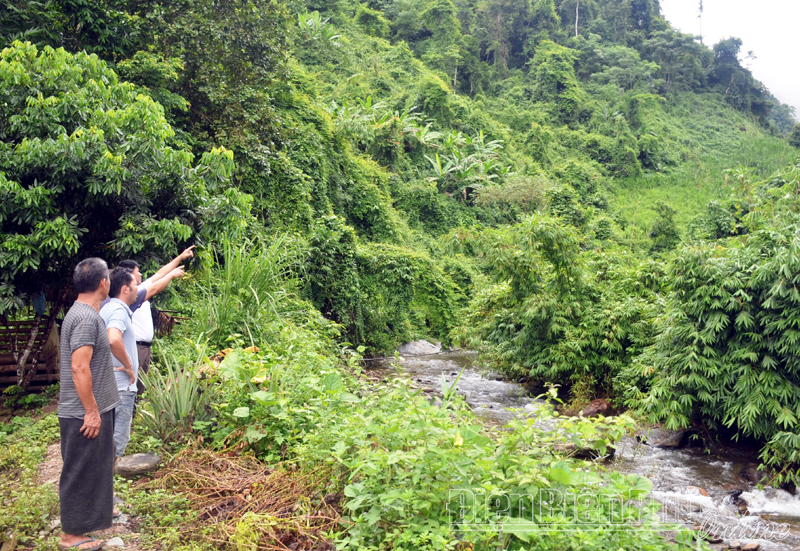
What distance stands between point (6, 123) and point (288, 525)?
204 inches

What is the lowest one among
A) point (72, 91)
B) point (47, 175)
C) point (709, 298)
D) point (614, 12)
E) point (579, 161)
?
point (709, 298)

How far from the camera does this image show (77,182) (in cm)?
557

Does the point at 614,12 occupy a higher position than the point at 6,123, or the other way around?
the point at 614,12

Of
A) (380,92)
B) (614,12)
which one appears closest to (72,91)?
(380,92)

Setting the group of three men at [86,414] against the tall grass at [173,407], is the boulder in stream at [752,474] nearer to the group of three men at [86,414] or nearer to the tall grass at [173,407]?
the tall grass at [173,407]

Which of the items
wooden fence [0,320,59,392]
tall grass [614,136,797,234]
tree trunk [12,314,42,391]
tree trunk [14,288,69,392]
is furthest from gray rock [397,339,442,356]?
tall grass [614,136,797,234]

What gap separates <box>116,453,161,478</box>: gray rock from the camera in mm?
3938

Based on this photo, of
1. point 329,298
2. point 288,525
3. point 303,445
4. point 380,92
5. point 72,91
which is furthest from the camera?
point 380,92

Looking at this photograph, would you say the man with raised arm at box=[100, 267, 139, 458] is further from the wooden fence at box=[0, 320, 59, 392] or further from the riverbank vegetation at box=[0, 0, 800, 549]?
the wooden fence at box=[0, 320, 59, 392]

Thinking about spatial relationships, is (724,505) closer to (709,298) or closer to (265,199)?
(709,298)

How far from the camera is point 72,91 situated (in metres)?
5.96

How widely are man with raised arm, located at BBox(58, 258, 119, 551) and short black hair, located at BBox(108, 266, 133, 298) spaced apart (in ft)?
1.51

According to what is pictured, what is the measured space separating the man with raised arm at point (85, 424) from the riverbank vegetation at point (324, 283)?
37 cm

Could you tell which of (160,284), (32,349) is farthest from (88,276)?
(32,349)
